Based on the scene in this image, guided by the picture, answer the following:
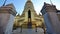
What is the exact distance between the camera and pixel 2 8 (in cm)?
482

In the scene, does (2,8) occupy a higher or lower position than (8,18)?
higher

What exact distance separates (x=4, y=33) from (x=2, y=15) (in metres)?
1.08

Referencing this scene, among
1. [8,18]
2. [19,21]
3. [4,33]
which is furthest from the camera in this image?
[19,21]

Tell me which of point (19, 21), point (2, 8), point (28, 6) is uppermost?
point (28, 6)

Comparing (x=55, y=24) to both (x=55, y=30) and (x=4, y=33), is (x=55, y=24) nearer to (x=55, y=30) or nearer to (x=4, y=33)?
(x=55, y=30)

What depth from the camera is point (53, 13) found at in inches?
183

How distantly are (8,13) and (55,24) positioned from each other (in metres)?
2.53

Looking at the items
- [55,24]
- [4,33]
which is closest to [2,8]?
[4,33]

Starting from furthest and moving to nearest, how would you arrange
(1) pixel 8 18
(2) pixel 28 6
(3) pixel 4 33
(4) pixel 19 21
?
(2) pixel 28 6, (4) pixel 19 21, (1) pixel 8 18, (3) pixel 4 33

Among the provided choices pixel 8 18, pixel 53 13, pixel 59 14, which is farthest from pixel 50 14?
pixel 8 18

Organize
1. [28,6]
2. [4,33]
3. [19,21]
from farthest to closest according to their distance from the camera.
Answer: [28,6]
[19,21]
[4,33]

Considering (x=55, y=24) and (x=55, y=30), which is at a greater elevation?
(x=55, y=24)

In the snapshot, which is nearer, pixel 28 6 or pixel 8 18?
pixel 8 18

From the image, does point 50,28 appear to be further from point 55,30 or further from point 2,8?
point 2,8
